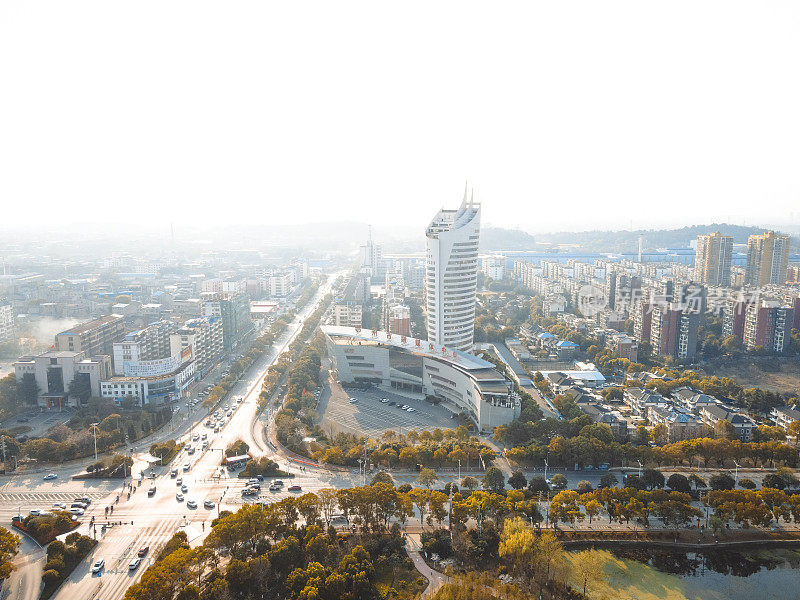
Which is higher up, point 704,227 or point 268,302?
point 704,227

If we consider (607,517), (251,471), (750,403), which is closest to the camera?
(607,517)

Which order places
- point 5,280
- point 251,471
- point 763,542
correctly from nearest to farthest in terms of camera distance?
point 763,542
point 251,471
point 5,280

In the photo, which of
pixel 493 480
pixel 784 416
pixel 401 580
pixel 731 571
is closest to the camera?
pixel 401 580

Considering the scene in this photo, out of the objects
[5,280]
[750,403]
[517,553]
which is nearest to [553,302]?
[750,403]

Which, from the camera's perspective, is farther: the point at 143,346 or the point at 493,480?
the point at 143,346

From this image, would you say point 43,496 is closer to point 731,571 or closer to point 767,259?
point 731,571

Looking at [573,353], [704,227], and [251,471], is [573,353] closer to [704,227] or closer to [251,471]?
[251,471]

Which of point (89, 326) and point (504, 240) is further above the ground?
point (504, 240)

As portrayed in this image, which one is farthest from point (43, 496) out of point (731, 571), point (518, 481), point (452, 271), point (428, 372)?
point (452, 271)

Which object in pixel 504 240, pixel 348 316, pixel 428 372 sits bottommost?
pixel 428 372
